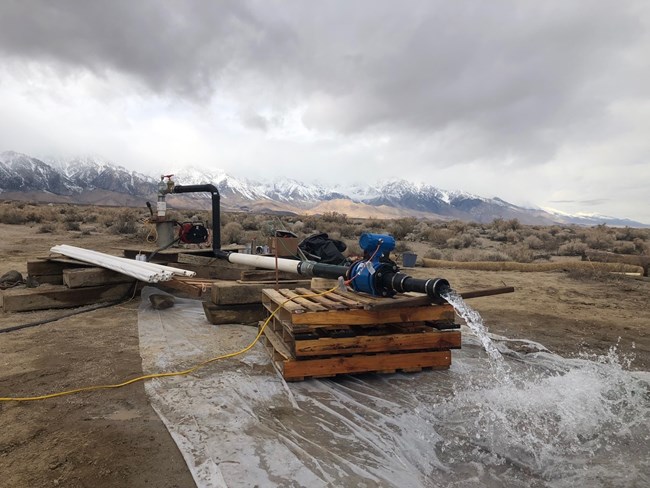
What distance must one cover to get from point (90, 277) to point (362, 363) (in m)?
4.59

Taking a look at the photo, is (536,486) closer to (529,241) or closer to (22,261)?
(22,261)

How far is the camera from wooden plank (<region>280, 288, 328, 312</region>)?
3879 mm

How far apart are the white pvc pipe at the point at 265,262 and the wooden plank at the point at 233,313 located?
69 cm

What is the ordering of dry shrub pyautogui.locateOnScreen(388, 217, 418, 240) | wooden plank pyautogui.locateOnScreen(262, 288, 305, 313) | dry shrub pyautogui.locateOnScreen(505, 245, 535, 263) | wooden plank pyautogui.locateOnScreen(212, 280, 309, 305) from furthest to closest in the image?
dry shrub pyautogui.locateOnScreen(388, 217, 418, 240)
dry shrub pyautogui.locateOnScreen(505, 245, 535, 263)
wooden plank pyautogui.locateOnScreen(212, 280, 309, 305)
wooden plank pyautogui.locateOnScreen(262, 288, 305, 313)

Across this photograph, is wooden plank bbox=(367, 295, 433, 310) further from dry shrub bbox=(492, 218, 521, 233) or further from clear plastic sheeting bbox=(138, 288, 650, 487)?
dry shrub bbox=(492, 218, 521, 233)

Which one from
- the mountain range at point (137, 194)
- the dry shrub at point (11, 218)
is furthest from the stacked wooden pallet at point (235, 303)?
the mountain range at point (137, 194)

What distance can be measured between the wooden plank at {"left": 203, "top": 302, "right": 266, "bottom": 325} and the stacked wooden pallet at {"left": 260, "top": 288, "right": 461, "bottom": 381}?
154cm

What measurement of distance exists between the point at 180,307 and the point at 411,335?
387 cm

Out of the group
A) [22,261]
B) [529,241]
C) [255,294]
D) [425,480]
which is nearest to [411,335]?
[425,480]

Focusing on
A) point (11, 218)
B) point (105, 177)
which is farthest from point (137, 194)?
point (11, 218)

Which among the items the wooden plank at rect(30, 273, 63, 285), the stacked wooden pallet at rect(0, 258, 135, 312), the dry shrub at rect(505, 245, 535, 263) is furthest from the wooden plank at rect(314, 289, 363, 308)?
the dry shrub at rect(505, 245, 535, 263)

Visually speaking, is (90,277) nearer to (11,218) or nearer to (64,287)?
(64,287)

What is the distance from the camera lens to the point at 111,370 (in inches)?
Answer: 156

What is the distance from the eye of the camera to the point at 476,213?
611ft
